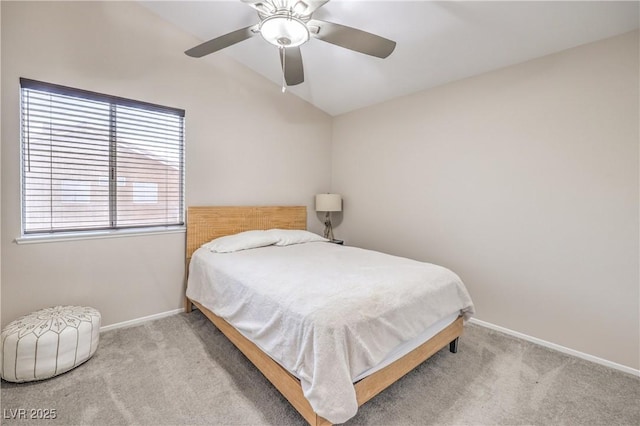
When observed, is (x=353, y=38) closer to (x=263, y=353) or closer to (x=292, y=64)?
(x=292, y=64)

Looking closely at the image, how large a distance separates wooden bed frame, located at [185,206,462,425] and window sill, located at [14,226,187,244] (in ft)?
0.65

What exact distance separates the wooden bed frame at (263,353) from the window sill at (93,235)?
0.20 metres

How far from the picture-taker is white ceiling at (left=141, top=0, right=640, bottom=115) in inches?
77.9

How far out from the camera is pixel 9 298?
211 centimetres

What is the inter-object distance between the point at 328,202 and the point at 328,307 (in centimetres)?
252

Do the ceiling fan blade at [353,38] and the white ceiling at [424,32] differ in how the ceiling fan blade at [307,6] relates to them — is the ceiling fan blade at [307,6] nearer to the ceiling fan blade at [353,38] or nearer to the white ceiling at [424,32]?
the ceiling fan blade at [353,38]

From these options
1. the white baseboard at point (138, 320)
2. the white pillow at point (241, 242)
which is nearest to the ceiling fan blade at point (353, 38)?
the white pillow at point (241, 242)

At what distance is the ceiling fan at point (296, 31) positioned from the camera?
5.39 feet

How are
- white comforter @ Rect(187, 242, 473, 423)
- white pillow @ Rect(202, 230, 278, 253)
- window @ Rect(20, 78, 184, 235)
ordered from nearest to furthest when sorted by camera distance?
white comforter @ Rect(187, 242, 473, 423), window @ Rect(20, 78, 184, 235), white pillow @ Rect(202, 230, 278, 253)

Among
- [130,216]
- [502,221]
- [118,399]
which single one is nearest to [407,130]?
[502,221]

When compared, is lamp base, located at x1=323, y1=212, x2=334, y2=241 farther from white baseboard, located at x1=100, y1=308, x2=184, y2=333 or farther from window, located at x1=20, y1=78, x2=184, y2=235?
white baseboard, located at x1=100, y1=308, x2=184, y2=333

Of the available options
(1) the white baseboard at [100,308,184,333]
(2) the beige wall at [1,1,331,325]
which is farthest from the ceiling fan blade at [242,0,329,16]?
(1) the white baseboard at [100,308,184,333]

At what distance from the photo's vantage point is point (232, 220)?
3.27 metres

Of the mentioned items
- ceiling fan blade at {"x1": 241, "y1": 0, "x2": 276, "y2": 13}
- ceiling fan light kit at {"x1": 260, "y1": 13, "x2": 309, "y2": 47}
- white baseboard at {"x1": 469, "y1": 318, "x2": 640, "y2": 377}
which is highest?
ceiling fan blade at {"x1": 241, "y1": 0, "x2": 276, "y2": 13}
